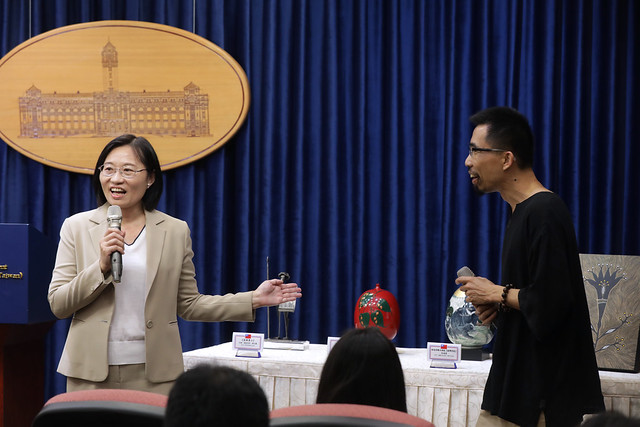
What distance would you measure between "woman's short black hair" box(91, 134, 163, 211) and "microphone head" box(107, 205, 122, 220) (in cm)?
13

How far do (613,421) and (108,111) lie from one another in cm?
381

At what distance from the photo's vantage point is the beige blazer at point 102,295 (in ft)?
7.04

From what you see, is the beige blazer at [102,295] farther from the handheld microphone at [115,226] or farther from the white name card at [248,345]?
the white name card at [248,345]

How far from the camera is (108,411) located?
1.16m

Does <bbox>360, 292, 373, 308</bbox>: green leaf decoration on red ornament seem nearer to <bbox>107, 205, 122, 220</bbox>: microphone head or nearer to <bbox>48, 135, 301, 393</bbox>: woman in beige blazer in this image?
<bbox>48, 135, 301, 393</bbox>: woman in beige blazer

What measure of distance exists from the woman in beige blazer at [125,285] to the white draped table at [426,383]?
41 centimetres

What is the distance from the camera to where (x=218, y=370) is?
96 cm

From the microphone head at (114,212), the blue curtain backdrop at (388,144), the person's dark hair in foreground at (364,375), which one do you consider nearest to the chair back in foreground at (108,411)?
the person's dark hair in foreground at (364,375)

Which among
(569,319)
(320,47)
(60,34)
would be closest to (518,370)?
(569,319)

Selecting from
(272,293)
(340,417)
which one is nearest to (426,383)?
(272,293)

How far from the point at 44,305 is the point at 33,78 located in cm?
180

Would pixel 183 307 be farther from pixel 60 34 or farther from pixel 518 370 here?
pixel 60 34

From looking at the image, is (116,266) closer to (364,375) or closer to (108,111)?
(364,375)

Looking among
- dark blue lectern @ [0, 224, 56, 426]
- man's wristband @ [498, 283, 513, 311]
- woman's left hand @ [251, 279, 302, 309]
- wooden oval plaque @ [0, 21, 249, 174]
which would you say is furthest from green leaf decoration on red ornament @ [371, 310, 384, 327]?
wooden oval plaque @ [0, 21, 249, 174]
